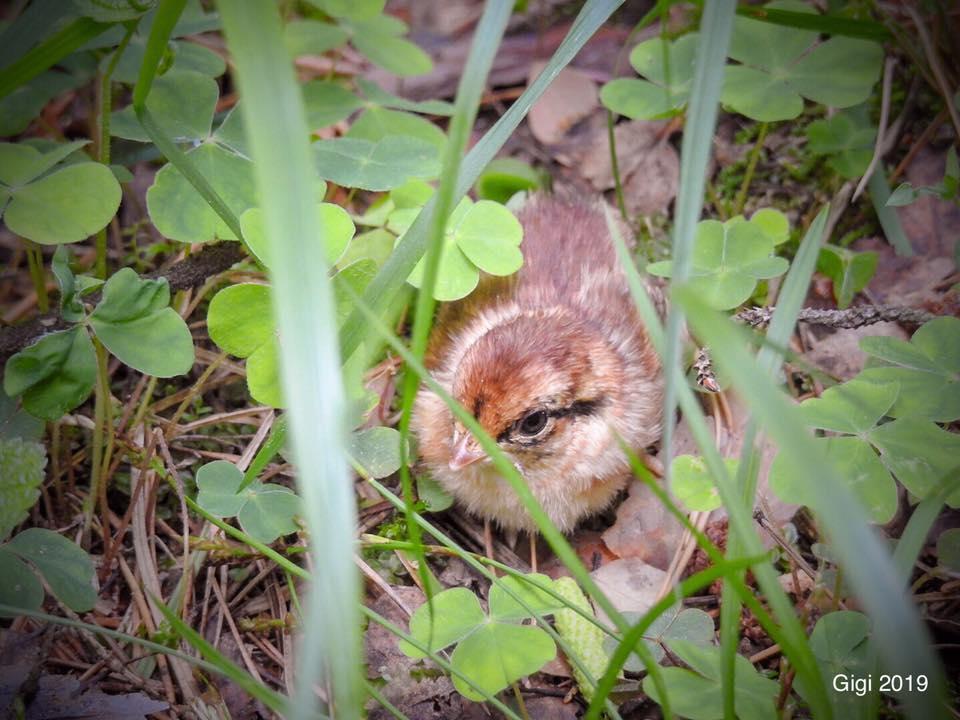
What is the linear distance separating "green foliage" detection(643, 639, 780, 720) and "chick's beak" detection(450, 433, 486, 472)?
70 centimetres

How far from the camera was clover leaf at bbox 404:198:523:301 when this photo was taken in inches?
97.8

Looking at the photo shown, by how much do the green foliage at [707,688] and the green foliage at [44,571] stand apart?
1.38m

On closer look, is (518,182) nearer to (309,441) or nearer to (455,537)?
(455,537)

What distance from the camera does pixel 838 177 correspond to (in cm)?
310

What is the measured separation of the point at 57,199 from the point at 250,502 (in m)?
0.99

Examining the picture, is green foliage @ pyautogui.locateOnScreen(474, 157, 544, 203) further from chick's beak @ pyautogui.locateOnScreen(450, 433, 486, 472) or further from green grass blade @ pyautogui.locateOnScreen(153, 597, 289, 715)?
green grass blade @ pyautogui.locateOnScreen(153, 597, 289, 715)

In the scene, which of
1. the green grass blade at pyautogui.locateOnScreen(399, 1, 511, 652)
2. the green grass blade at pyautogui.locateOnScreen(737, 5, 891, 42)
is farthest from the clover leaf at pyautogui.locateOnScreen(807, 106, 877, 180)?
the green grass blade at pyautogui.locateOnScreen(399, 1, 511, 652)

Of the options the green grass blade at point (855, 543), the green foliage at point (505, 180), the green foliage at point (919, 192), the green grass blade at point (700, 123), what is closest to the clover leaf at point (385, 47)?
the green foliage at point (505, 180)

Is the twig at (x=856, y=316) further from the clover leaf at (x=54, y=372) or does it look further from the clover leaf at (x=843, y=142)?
the clover leaf at (x=54, y=372)

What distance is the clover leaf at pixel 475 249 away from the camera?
97.8 inches

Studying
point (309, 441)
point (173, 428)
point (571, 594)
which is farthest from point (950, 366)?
point (173, 428)

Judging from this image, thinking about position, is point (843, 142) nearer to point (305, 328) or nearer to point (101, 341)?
point (305, 328)

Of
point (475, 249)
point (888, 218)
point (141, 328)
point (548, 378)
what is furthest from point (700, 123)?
point (888, 218)

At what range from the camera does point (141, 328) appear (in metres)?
2.15
